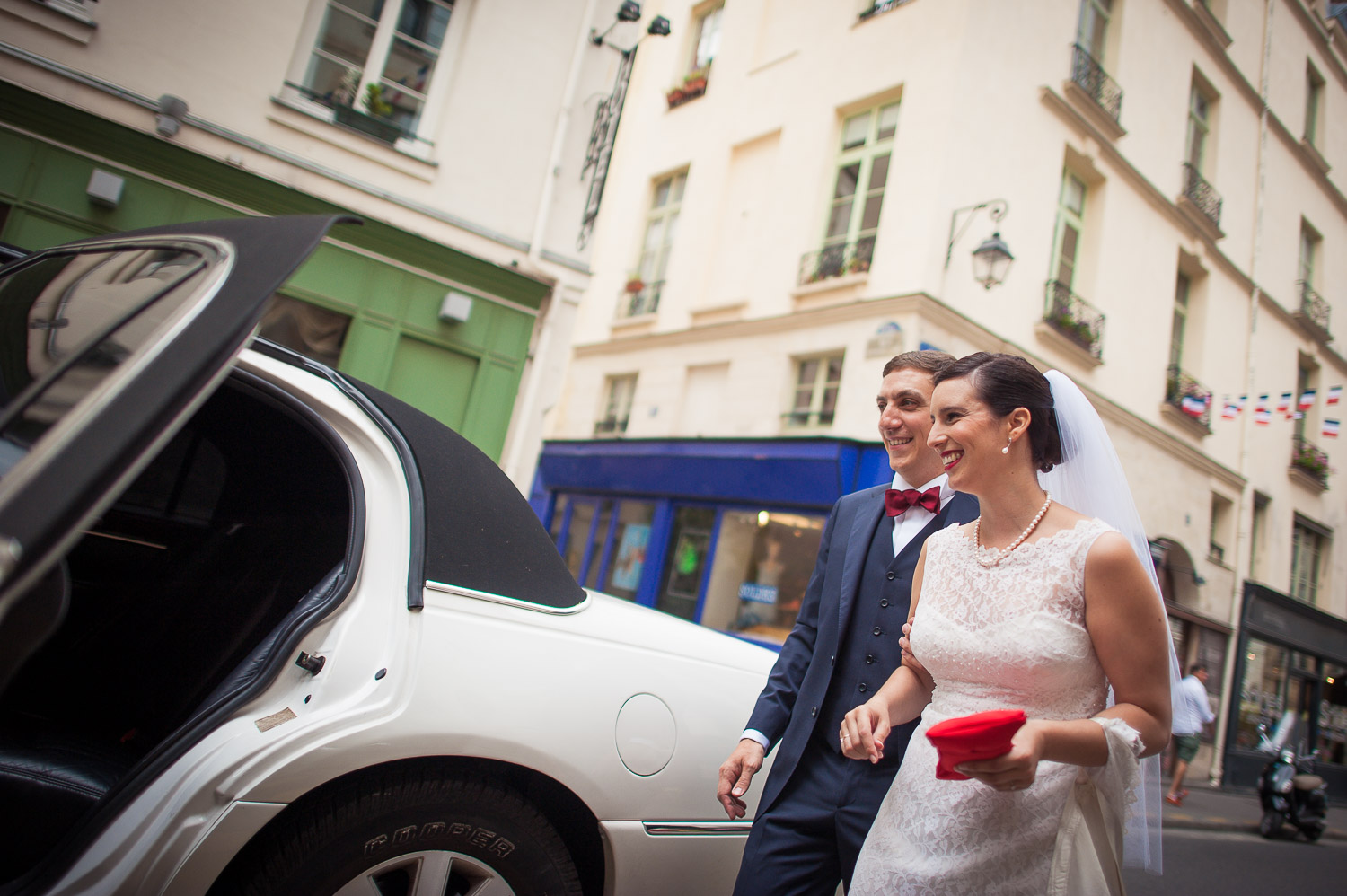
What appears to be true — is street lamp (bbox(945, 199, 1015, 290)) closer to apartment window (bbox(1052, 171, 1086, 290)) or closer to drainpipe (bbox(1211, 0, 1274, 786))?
apartment window (bbox(1052, 171, 1086, 290))

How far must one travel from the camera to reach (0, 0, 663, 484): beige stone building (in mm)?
6844

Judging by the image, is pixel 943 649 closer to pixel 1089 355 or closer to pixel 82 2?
pixel 82 2

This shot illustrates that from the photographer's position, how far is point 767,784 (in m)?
2.00

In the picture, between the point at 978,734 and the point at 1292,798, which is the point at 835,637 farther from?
the point at 1292,798

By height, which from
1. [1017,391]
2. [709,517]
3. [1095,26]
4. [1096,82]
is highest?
[1095,26]

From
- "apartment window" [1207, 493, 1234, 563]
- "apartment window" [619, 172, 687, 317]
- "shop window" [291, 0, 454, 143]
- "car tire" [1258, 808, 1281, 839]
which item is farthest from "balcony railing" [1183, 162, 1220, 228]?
"shop window" [291, 0, 454, 143]

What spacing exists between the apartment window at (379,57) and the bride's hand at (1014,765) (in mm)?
8491

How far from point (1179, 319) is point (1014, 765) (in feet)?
52.1

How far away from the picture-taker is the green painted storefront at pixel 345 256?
22.1 ft

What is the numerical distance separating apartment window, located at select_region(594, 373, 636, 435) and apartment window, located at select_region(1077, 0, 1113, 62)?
8.96m

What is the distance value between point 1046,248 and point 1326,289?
1179cm

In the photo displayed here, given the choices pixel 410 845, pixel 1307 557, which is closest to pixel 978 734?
pixel 410 845

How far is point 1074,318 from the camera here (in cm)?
1141

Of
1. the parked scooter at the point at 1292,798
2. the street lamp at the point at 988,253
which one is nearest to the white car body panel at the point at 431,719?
the street lamp at the point at 988,253
